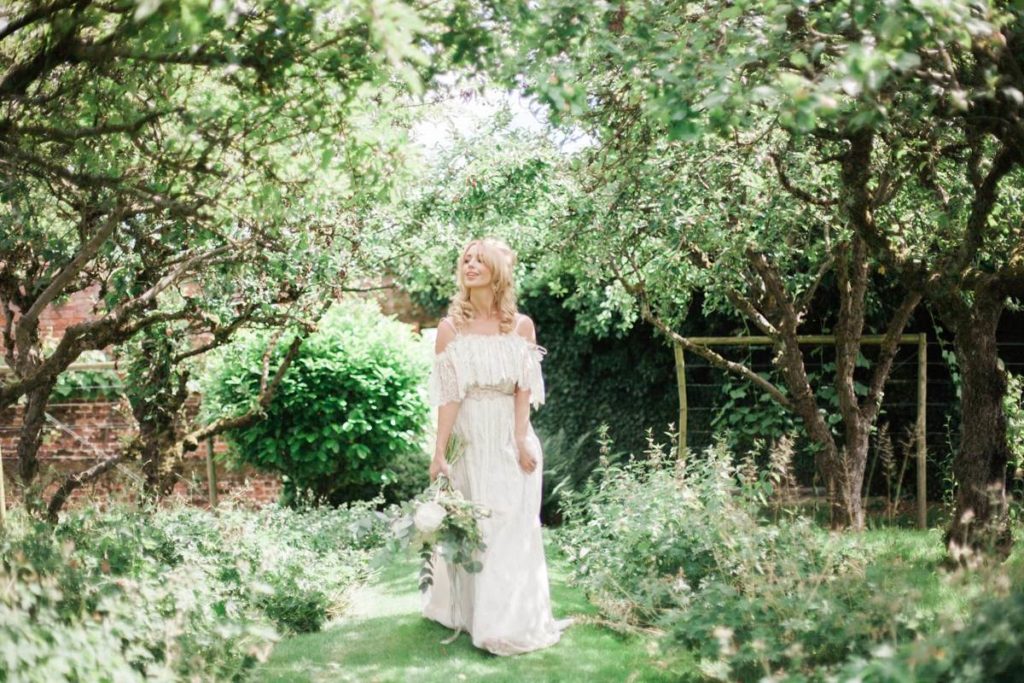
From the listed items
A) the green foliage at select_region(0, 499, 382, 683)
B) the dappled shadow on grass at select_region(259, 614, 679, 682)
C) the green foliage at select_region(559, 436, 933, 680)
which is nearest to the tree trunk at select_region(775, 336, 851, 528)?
the green foliage at select_region(559, 436, 933, 680)

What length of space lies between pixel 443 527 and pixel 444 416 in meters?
0.62

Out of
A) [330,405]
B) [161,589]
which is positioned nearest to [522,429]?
[161,589]

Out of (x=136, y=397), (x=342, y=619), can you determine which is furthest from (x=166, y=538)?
(x=136, y=397)

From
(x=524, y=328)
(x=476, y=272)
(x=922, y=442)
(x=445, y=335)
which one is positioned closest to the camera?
(x=476, y=272)

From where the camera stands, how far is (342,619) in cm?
633

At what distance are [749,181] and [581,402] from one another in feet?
16.2

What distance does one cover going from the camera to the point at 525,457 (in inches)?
223

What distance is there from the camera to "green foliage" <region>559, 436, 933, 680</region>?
160 inches

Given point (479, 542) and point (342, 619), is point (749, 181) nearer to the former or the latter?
point (479, 542)

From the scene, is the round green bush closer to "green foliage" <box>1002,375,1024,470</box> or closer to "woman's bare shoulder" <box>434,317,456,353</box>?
"woman's bare shoulder" <box>434,317,456,353</box>

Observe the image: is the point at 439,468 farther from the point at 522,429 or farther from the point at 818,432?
the point at 818,432

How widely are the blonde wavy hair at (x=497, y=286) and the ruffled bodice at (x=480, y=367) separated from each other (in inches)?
3.2

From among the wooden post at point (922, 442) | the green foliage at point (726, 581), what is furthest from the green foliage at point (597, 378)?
the green foliage at point (726, 581)

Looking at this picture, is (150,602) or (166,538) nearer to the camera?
(150,602)
